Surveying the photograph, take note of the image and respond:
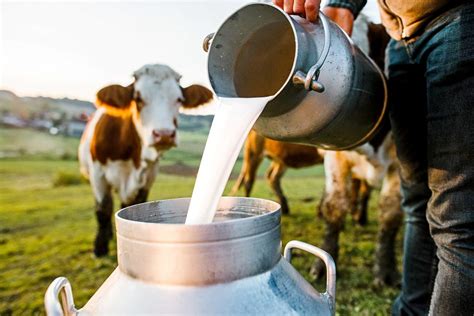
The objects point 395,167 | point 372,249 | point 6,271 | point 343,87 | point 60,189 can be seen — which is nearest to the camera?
point 343,87

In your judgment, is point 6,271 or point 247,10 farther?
point 6,271

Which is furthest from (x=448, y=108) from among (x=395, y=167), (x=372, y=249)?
(x=372, y=249)

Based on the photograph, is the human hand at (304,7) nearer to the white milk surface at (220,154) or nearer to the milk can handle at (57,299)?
the white milk surface at (220,154)

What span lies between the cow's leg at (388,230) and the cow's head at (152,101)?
1158 mm

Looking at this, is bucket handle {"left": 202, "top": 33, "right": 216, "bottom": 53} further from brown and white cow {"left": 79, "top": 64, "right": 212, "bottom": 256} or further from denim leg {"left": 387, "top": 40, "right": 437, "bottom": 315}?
brown and white cow {"left": 79, "top": 64, "right": 212, "bottom": 256}

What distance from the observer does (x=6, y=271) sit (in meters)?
2.37

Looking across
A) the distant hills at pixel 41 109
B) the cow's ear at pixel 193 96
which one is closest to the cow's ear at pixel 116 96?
the cow's ear at pixel 193 96

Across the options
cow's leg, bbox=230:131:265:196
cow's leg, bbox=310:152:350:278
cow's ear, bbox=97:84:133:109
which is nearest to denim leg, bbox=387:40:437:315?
cow's leg, bbox=310:152:350:278

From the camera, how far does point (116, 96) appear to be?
2.59 metres

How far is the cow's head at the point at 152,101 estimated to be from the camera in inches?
96.3

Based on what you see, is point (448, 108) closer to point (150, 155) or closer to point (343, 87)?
point (343, 87)

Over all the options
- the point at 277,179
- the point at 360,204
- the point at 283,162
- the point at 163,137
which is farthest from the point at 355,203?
the point at 163,137

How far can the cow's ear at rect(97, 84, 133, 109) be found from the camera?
2.57 m

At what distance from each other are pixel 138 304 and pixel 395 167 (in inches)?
68.5
